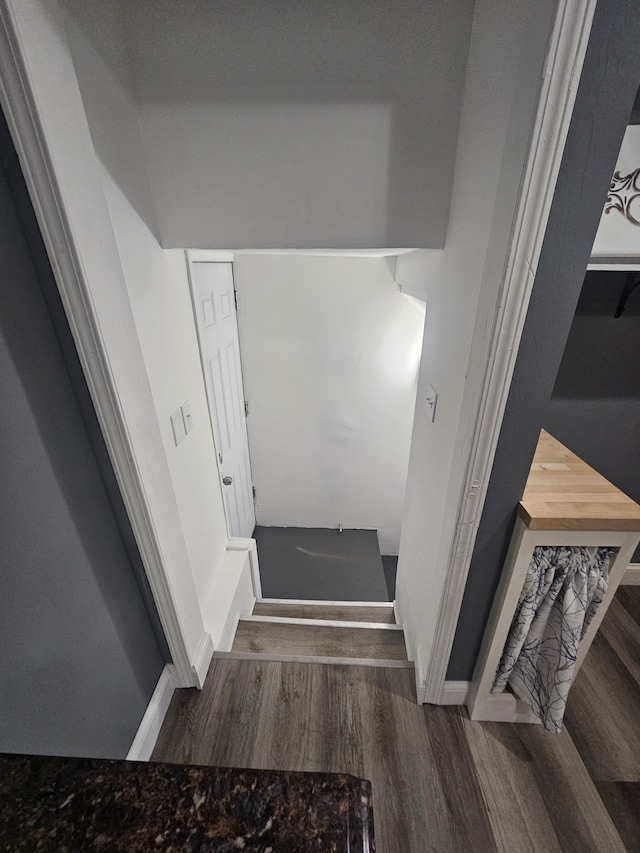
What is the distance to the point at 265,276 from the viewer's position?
2.68 meters

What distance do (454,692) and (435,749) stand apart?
8.0 inches

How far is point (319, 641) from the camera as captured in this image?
6.47ft

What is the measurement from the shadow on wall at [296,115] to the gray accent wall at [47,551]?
1.78 feet

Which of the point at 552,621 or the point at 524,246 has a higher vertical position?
the point at 524,246

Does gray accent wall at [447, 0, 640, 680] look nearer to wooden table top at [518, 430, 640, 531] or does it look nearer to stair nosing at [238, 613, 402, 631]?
wooden table top at [518, 430, 640, 531]

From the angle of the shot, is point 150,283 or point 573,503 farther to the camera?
point 150,283

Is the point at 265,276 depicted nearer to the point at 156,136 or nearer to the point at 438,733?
the point at 156,136

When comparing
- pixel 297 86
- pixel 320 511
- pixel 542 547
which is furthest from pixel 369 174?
pixel 320 511

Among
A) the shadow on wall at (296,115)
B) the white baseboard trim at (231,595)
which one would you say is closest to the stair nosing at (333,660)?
the white baseboard trim at (231,595)

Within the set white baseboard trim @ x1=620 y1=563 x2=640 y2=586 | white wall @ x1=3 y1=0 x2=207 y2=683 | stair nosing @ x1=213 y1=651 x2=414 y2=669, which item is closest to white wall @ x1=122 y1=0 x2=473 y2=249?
white wall @ x1=3 y1=0 x2=207 y2=683

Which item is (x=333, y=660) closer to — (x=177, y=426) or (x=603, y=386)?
(x=177, y=426)

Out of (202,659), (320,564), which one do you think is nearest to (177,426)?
(202,659)

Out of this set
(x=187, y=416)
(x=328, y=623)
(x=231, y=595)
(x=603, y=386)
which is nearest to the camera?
(x=187, y=416)

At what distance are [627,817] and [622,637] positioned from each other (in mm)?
761
